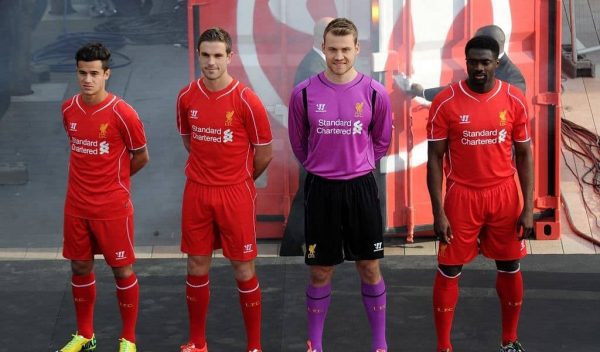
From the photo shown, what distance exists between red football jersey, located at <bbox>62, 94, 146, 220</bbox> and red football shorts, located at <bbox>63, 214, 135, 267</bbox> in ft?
0.15

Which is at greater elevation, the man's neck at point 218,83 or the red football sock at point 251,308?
the man's neck at point 218,83

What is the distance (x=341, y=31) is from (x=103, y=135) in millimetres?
1481

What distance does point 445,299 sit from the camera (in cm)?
763

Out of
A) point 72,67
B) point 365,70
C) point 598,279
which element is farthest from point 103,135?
point 72,67

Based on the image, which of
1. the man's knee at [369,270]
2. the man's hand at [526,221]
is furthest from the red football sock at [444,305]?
the man's hand at [526,221]

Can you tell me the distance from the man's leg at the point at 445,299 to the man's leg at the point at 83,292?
79.8 inches

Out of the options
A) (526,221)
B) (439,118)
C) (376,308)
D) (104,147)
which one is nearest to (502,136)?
(439,118)

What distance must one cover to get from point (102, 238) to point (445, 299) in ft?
6.59

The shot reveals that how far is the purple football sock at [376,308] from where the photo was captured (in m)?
7.64

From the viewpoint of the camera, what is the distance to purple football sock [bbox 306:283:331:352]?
25.2 feet

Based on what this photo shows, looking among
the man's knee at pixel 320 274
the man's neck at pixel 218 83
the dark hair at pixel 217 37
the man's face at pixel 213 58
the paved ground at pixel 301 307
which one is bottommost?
the paved ground at pixel 301 307

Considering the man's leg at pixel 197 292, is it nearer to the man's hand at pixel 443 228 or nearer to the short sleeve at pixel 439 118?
the man's hand at pixel 443 228

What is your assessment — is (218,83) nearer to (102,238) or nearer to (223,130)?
(223,130)

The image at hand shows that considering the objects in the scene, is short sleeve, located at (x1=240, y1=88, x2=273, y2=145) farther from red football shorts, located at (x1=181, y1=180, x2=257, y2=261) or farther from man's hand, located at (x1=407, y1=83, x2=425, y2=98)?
man's hand, located at (x1=407, y1=83, x2=425, y2=98)
